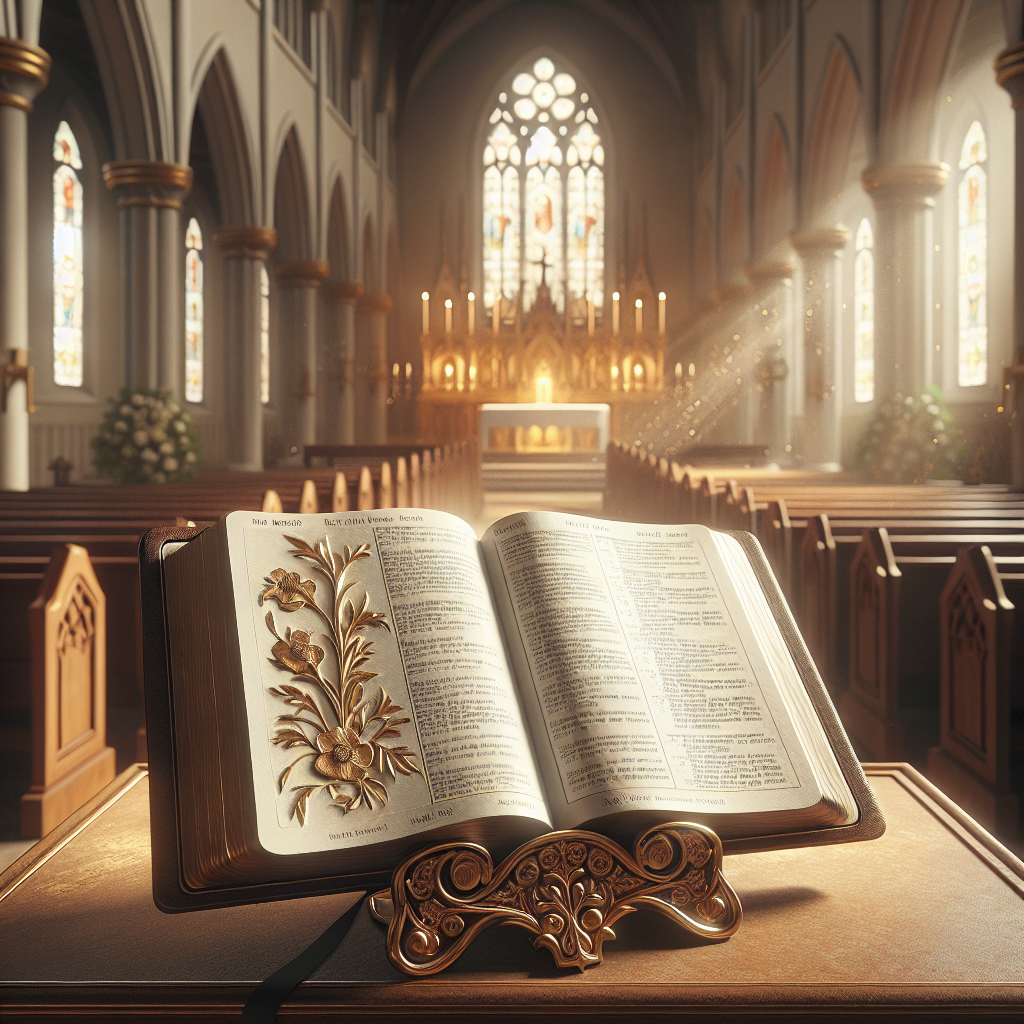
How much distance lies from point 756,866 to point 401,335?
64.3ft

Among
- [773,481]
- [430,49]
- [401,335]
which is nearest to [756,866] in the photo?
[773,481]

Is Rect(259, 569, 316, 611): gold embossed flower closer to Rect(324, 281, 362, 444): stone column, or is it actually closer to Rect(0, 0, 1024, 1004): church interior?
Rect(0, 0, 1024, 1004): church interior

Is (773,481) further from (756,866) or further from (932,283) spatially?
(756,866)

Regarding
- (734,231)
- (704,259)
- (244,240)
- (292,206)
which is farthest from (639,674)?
(704,259)

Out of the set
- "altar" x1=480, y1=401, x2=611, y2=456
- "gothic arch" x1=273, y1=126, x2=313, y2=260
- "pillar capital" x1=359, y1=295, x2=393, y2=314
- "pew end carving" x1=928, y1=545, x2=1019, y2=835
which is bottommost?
"pew end carving" x1=928, y1=545, x2=1019, y2=835

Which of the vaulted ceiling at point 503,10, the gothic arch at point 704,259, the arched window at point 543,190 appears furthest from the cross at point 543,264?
the vaulted ceiling at point 503,10

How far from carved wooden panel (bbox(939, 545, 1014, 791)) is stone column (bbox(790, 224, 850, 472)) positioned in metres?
9.65

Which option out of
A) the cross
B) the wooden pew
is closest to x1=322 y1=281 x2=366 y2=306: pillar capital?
the cross

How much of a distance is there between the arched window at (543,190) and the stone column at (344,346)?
13.8 ft

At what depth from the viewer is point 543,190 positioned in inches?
800

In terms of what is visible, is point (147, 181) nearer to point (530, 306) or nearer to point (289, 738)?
point (289, 738)

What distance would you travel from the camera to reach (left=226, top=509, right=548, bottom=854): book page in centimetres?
82

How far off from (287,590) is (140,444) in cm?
811

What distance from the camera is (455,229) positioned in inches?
792
